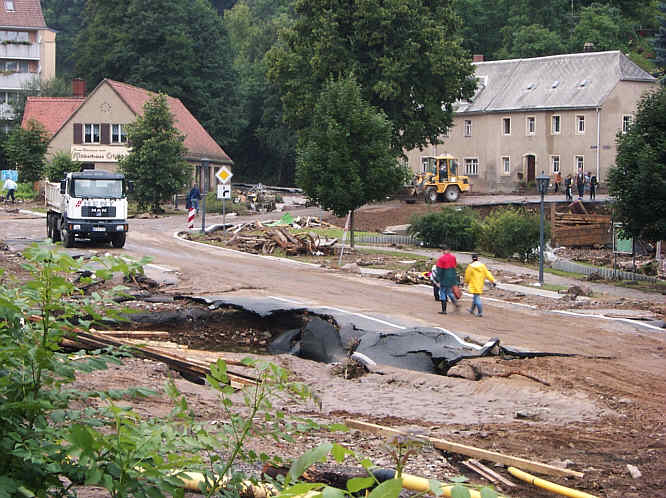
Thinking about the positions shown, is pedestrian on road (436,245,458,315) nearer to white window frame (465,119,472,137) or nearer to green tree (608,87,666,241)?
green tree (608,87,666,241)

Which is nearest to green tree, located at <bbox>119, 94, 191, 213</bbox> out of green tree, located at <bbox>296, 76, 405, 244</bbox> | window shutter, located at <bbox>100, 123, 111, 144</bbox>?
window shutter, located at <bbox>100, 123, 111, 144</bbox>

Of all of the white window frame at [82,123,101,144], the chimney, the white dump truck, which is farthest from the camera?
the chimney

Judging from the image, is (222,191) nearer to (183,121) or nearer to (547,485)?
(547,485)

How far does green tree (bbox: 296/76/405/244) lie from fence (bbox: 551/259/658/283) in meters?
7.53

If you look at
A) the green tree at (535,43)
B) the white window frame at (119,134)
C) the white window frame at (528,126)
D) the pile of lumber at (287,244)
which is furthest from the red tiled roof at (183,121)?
the pile of lumber at (287,244)

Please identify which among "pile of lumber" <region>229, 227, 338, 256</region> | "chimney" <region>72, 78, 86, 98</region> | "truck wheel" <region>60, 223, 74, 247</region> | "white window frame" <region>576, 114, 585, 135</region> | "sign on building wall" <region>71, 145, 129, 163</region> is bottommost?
"pile of lumber" <region>229, 227, 338, 256</region>

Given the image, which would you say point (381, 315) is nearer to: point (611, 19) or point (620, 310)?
point (620, 310)

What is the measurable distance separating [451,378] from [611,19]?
238 feet

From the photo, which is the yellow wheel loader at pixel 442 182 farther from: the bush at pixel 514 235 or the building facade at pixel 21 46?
the building facade at pixel 21 46

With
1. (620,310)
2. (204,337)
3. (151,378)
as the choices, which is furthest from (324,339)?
(620,310)

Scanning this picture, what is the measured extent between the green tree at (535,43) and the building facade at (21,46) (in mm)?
45056

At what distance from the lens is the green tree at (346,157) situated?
33062mm

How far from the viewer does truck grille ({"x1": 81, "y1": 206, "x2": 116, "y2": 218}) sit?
3170 cm

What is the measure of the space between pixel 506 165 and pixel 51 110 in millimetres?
35514
